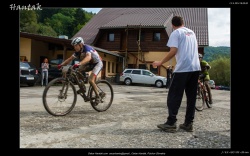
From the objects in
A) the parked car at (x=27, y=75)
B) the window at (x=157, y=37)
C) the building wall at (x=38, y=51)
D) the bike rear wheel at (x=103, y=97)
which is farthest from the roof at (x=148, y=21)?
the bike rear wheel at (x=103, y=97)

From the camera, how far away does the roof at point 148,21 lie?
2823 cm

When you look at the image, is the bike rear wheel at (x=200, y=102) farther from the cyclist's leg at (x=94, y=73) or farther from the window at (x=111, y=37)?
the window at (x=111, y=37)

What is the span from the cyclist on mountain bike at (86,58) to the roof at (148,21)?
20.7 meters

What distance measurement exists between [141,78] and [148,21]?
7.59m

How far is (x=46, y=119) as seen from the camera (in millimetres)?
5027

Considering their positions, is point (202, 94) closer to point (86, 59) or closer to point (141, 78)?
point (86, 59)

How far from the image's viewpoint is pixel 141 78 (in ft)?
83.9

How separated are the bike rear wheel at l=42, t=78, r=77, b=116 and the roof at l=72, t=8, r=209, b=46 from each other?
21.2m
